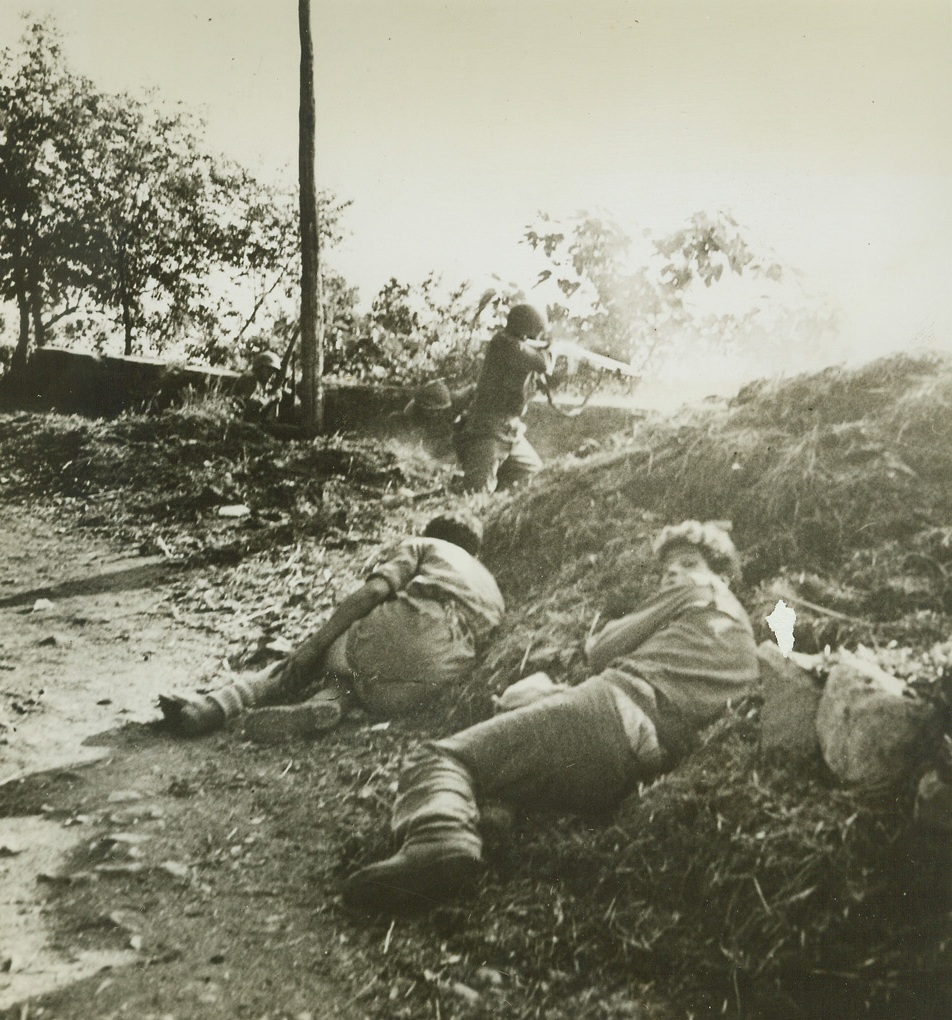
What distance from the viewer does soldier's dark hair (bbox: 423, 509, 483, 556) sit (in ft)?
9.01

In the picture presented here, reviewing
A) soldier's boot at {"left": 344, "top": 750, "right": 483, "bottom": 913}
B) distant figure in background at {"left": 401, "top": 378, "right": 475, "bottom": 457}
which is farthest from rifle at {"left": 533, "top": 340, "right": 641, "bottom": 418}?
soldier's boot at {"left": 344, "top": 750, "right": 483, "bottom": 913}

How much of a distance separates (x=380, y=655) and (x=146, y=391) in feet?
4.74

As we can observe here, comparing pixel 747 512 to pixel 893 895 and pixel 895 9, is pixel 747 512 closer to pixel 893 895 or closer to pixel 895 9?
pixel 893 895

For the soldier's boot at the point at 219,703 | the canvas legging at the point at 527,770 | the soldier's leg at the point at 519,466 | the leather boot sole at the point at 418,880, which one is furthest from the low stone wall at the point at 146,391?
the leather boot sole at the point at 418,880

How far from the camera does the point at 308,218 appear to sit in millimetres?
2895

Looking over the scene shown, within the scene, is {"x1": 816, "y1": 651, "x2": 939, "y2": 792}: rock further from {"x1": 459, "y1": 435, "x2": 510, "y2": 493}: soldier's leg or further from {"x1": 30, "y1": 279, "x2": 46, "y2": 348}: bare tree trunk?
{"x1": 30, "y1": 279, "x2": 46, "y2": 348}: bare tree trunk

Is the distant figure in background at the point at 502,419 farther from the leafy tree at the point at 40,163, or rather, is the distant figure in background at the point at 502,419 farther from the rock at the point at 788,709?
the leafy tree at the point at 40,163

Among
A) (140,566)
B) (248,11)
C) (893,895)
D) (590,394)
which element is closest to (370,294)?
(590,394)

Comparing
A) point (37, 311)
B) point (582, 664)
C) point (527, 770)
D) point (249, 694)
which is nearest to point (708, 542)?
point (582, 664)

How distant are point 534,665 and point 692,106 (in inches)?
74.0

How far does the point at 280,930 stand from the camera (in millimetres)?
2025

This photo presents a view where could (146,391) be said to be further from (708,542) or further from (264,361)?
(708,542)

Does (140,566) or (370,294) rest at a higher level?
(370,294)

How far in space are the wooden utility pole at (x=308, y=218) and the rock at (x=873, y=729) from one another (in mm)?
2088
